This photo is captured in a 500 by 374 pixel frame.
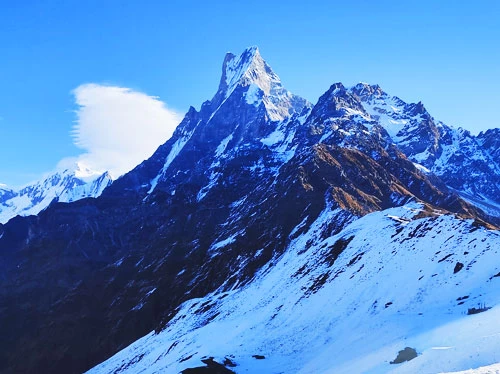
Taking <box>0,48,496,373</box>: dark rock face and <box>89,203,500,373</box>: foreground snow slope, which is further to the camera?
<box>0,48,496,373</box>: dark rock face

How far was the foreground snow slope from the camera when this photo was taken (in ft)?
128

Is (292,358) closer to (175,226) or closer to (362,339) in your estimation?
(362,339)

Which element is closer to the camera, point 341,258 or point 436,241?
point 436,241

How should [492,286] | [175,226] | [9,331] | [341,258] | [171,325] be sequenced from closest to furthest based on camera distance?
[492,286]
[341,258]
[171,325]
[9,331]
[175,226]

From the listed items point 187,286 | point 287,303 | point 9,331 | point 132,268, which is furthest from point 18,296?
point 287,303

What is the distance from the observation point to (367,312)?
52562 millimetres

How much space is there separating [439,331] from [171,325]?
62250mm

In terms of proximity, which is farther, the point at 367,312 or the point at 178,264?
the point at 178,264

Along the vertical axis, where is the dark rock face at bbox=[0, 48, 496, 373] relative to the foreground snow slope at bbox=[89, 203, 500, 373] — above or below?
above

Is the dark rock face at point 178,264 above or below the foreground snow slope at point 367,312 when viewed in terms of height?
above

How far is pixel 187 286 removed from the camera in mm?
133750

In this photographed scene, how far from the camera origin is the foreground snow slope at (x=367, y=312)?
38.9 meters

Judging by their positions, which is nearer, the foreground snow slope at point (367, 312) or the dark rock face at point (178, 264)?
the foreground snow slope at point (367, 312)

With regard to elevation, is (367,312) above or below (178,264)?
below
